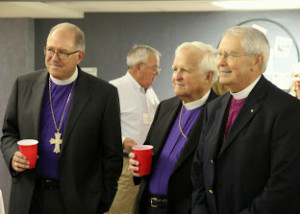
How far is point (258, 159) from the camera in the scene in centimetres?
229

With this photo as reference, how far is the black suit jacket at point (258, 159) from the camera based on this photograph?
2217 mm

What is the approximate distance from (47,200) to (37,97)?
58 cm

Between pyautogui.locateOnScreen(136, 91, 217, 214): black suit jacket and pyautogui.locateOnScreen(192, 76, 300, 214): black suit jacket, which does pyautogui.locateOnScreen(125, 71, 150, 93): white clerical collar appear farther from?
pyautogui.locateOnScreen(192, 76, 300, 214): black suit jacket

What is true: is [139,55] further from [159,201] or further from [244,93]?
[244,93]

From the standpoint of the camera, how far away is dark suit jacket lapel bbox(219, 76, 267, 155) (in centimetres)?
235

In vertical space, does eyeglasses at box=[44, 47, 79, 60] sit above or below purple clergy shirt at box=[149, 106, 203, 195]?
above

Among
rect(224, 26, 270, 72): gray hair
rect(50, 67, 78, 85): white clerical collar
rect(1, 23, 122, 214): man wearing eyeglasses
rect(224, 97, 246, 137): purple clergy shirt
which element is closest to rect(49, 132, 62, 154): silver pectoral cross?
rect(1, 23, 122, 214): man wearing eyeglasses

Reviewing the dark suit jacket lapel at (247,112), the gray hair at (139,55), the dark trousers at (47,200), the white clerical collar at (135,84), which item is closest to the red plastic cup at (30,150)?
the dark trousers at (47,200)

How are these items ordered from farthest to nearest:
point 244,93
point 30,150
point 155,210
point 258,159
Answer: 1. point 155,210
2. point 30,150
3. point 244,93
4. point 258,159

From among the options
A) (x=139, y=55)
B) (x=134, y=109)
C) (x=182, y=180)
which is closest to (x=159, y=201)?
(x=182, y=180)

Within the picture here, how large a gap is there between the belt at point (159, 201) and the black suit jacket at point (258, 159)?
1.13 ft

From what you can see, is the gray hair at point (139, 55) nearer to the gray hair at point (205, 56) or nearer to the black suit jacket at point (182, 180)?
the gray hair at point (205, 56)

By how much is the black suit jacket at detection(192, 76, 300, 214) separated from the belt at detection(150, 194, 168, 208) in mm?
345

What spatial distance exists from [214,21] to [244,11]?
31 cm
